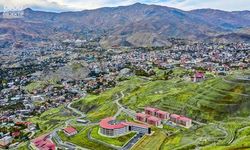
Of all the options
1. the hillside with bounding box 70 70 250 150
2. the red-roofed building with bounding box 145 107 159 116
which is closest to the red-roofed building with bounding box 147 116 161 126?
the hillside with bounding box 70 70 250 150

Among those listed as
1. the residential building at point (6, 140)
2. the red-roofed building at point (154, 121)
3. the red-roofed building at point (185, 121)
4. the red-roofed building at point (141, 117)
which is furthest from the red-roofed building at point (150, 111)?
the residential building at point (6, 140)

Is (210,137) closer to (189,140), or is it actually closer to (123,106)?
(189,140)

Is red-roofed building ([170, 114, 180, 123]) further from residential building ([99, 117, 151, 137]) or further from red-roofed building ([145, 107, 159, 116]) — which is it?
residential building ([99, 117, 151, 137])

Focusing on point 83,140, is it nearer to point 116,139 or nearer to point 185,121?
point 116,139

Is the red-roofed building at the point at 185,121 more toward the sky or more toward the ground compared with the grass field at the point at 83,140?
more toward the sky

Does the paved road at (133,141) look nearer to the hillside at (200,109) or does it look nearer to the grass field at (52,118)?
the hillside at (200,109)

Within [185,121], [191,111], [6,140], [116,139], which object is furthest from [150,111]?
[6,140]

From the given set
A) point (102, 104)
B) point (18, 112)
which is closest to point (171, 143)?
point (102, 104)

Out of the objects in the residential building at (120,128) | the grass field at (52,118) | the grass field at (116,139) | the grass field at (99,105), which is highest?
the residential building at (120,128)

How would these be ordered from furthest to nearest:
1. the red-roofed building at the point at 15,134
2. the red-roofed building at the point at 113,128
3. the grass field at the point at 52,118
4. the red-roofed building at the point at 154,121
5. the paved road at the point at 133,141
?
the grass field at the point at 52,118
the red-roofed building at the point at 15,134
the red-roofed building at the point at 154,121
the red-roofed building at the point at 113,128
the paved road at the point at 133,141
